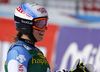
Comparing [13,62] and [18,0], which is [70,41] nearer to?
[13,62]

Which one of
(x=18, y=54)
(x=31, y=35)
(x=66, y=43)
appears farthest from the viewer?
(x=66, y=43)

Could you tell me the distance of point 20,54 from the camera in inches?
115

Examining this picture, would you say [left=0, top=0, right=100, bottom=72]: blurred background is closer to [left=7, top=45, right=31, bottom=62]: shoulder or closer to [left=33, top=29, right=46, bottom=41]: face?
[left=33, top=29, right=46, bottom=41]: face

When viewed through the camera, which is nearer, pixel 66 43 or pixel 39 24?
pixel 39 24

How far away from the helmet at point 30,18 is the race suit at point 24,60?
164 mm

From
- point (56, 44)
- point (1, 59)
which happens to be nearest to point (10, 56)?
point (56, 44)

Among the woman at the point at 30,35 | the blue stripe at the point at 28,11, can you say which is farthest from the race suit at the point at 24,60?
the blue stripe at the point at 28,11

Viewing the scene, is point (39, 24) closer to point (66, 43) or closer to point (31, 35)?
point (31, 35)

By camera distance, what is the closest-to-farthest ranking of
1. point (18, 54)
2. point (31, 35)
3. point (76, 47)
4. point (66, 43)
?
point (18, 54) < point (31, 35) < point (76, 47) < point (66, 43)

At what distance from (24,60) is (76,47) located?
12.1ft

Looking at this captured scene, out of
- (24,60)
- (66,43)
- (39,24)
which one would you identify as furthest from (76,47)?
(24,60)

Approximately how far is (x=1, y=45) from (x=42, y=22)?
4.96 metres

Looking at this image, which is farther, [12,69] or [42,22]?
[42,22]

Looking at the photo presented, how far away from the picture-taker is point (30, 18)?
10.4ft
